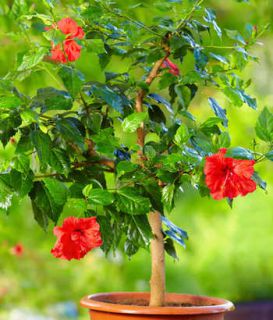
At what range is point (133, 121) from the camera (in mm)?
1247

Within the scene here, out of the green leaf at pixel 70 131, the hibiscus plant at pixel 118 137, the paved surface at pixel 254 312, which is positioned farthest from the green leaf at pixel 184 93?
the paved surface at pixel 254 312

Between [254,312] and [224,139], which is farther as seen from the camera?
[254,312]

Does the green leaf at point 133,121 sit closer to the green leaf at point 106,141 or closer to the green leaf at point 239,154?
the green leaf at point 106,141

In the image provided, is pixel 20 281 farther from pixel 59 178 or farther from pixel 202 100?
pixel 59 178

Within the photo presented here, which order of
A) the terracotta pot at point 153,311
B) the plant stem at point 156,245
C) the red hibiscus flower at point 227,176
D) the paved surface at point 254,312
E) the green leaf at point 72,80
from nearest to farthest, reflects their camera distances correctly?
the red hibiscus flower at point 227,176 < the green leaf at point 72,80 < the terracotta pot at point 153,311 < the plant stem at point 156,245 < the paved surface at point 254,312

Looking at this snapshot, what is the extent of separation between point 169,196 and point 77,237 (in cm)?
17

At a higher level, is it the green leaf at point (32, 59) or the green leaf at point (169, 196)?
the green leaf at point (32, 59)

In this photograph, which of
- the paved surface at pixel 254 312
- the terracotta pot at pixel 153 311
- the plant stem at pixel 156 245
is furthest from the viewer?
the paved surface at pixel 254 312

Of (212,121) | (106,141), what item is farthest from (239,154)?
(106,141)

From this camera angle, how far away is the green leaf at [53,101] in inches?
50.3

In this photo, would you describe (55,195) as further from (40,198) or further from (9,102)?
(9,102)

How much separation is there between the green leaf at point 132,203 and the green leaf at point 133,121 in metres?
0.11

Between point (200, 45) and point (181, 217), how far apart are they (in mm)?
2044

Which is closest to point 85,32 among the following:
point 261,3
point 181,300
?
point 181,300
